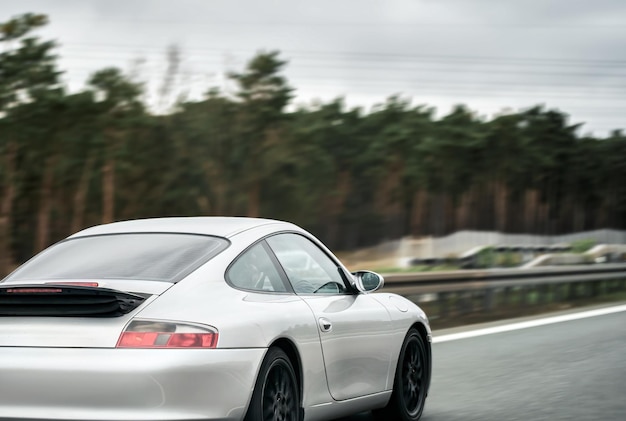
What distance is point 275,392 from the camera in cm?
547

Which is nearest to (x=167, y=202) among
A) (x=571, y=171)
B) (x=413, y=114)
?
(x=413, y=114)

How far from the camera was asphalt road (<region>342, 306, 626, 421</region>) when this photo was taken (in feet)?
25.6

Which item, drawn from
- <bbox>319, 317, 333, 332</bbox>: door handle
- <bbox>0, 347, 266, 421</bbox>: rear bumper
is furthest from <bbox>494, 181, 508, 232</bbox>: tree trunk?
<bbox>0, 347, 266, 421</bbox>: rear bumper

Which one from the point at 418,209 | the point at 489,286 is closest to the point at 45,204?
the point at 418,209

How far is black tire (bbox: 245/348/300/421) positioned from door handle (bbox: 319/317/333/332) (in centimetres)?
40

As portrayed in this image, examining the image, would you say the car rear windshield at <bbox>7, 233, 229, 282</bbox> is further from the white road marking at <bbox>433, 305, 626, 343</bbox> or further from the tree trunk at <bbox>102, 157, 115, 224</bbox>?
the tree trunk at <bbox>102, 157, 115, 224</bbox>

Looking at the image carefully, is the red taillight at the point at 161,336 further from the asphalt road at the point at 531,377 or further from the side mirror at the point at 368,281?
the asphalt road at the point at 531,377

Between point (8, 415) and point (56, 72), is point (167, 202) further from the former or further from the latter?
point (8, 415)

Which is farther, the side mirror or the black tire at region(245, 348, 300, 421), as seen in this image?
the side mirror

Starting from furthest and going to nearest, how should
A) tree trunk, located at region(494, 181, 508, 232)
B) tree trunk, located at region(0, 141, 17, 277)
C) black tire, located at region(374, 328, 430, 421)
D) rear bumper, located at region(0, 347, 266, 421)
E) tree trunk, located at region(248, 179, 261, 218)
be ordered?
1. tree trunk, located at region(494, 181, 508, 232)
2. tree trunk, located at region(248, 179, 261, 218)
3. tree trunk, located at region(0, 141, 17, 277)
4. black tire, located at region(374, 328, 430, 421)
5. rear bumper, located at region(0, 347, 266, 421)

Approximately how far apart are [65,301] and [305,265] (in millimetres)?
1783

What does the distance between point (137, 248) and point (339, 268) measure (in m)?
1.48

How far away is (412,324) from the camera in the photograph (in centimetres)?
754

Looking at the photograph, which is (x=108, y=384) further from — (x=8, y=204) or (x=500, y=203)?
(x=500, y=203)
